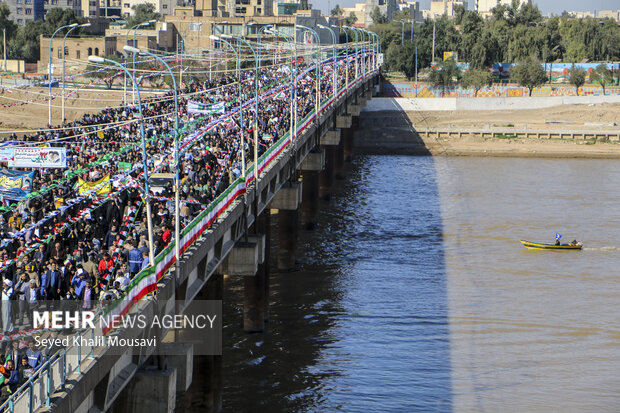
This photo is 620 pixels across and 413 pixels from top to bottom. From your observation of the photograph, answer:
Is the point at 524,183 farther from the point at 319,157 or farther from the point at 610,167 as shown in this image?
the point at 319,157

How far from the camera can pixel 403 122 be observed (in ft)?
335

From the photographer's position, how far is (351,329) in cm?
3706

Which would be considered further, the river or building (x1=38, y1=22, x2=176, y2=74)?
building (x1=38, y1=22, x2=176, y2=74)

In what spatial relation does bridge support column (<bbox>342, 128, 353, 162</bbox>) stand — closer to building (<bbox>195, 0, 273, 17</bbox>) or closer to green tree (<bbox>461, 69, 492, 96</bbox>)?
green tree (<bbox>461, 69, 492, 96</bbox>)

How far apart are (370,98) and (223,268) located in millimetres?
70772

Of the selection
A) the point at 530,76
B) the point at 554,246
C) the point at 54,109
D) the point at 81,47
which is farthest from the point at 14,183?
the point at 81,47

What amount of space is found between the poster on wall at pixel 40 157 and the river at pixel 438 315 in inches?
331

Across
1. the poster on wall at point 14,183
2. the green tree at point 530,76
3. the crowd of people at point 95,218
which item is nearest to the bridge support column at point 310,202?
the crowd of people at point 95,218

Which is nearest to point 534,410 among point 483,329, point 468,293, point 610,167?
point 483,329

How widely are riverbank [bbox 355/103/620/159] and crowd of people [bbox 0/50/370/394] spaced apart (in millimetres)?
45756

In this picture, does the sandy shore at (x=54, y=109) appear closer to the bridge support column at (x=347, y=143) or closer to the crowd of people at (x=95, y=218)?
the bridge support column at (x=347, y=143)

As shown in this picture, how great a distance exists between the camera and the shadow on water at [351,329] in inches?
1196

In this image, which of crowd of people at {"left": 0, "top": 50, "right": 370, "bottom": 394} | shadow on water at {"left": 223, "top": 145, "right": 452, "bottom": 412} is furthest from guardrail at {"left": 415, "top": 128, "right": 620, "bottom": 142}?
crowd of people at {"left": 0, "top": 50, "right": 370, "bottom": 394}

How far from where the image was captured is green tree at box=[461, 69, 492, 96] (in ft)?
371
